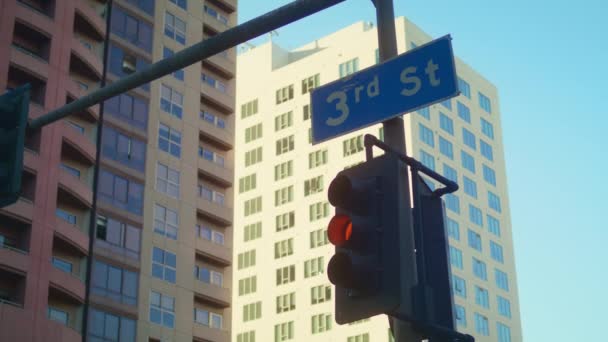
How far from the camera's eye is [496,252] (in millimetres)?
93125

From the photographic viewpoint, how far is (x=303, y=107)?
93.2m

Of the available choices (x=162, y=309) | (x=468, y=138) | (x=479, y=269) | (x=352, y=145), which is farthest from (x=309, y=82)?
(x=162, y=309)

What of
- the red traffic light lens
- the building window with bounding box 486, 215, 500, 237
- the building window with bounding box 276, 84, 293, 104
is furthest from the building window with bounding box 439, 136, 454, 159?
the red traffic light lens

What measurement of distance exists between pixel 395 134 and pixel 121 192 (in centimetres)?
4933

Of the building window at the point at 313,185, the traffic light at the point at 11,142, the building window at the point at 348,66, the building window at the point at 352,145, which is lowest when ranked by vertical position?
the traffic light at the point at 11,142

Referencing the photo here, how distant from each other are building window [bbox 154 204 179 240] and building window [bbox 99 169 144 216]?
1714 mm

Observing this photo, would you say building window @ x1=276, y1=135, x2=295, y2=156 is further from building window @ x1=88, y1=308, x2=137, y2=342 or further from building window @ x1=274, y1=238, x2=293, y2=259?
building window @ x1=88, y1=308, x2=137, y2=342

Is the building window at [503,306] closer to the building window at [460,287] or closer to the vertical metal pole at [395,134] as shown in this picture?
the building window at [460,287]

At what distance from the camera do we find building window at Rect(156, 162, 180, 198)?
59.8 meters

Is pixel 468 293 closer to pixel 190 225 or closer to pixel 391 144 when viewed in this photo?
pixel 190 225

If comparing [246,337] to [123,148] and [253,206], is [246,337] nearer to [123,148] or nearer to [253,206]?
[253,206]

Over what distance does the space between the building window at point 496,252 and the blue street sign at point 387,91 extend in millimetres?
A: 86289

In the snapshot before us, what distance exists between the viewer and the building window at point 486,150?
316 ft

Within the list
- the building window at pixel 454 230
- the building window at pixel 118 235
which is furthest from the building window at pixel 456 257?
the building window at pixel 118 235
